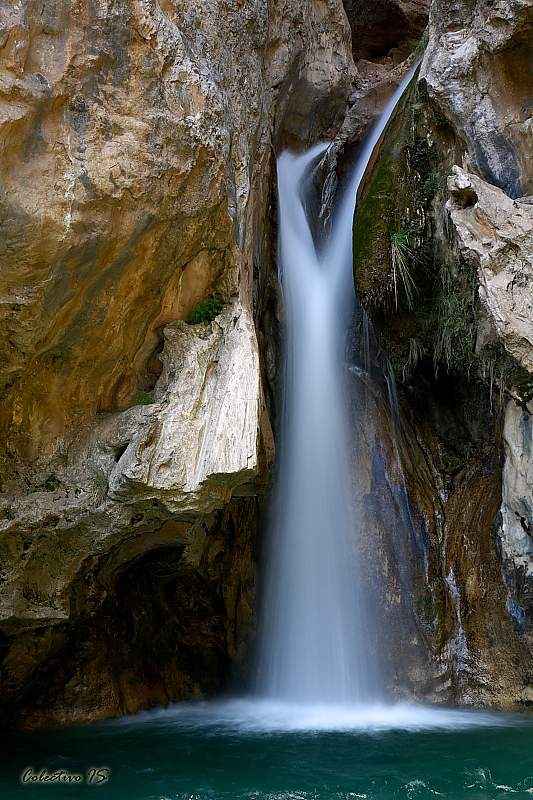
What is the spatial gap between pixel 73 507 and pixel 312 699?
407 cm

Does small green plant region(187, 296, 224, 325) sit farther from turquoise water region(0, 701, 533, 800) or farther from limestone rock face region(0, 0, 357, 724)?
turquoise water region(0, 701, 533, 800)

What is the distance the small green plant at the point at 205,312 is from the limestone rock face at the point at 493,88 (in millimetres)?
3761

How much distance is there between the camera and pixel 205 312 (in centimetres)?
742

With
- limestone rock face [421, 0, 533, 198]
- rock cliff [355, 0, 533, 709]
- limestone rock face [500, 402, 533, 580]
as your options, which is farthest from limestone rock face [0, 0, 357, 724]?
limestone rock face [500, 402, 533, 580]

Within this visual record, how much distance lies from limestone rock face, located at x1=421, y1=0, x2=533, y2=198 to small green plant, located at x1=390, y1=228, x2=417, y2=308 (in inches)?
52.6

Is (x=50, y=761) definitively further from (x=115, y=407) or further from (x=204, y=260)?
A: (x=204, y=260)

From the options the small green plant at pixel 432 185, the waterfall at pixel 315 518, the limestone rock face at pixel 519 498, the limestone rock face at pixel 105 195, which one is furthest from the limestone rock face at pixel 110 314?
the limestone rock face at pixel 519 498

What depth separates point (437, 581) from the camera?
28.5ft

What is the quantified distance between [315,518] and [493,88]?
20.5 feet

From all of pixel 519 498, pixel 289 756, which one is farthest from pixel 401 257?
pixel 289 756

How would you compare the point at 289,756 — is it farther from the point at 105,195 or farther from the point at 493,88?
the point at 493,88

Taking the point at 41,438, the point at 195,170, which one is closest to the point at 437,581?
the point at 41,438

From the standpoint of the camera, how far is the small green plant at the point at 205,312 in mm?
7398

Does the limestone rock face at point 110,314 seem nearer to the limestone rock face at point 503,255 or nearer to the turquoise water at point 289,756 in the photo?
the turquoise water at point 289,756
